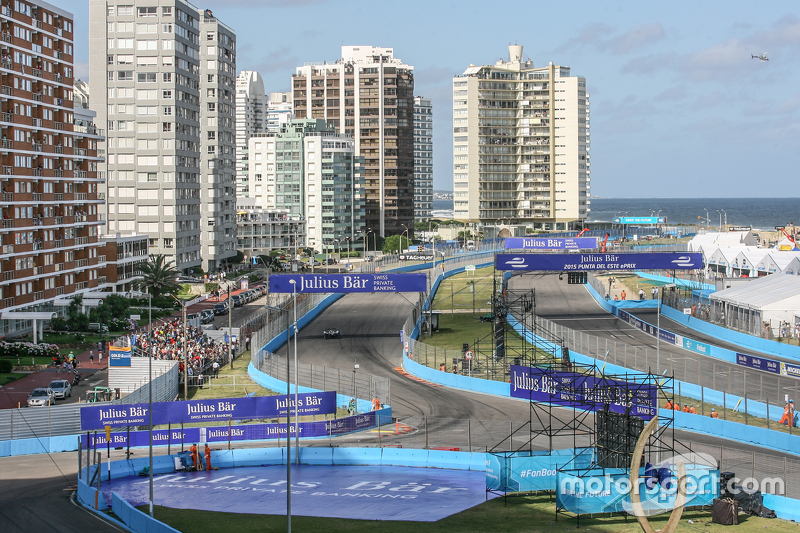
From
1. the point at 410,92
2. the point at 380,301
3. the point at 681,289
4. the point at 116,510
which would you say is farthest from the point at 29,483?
the point at 410,92

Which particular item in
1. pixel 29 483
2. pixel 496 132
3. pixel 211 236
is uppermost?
pixel 496 132

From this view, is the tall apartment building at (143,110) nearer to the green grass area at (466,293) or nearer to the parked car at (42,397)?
the green grass area at (466,293)

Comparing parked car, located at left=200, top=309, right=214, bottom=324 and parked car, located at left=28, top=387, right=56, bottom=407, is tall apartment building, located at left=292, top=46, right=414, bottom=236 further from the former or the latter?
parked car, located at left=28, top=387, right=56, bottom=407

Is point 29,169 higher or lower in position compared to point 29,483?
higher

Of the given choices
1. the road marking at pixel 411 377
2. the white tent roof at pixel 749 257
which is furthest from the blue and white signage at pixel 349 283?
the white tent roof at pixel 749 257

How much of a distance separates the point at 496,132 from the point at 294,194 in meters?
46.3

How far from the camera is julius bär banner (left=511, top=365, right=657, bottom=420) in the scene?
31.3 meters

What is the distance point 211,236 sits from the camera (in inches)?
4828

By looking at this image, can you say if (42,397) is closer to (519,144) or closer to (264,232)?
(264,232)

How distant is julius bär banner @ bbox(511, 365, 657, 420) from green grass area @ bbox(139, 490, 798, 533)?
14.0ft

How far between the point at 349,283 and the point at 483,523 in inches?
1596

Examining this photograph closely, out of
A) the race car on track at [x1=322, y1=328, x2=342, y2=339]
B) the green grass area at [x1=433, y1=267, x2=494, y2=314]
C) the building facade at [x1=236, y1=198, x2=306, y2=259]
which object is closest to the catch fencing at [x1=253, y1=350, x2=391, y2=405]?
the race car on track at [x1=322, y1=328, x2=342, y2=339]

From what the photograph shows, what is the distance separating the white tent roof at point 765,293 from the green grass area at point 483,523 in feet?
117

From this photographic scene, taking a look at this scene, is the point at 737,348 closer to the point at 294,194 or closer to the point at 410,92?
the point at 294,194
